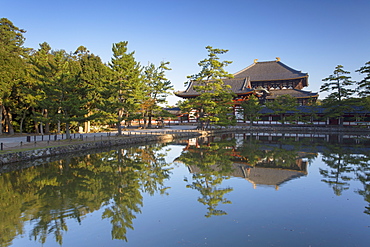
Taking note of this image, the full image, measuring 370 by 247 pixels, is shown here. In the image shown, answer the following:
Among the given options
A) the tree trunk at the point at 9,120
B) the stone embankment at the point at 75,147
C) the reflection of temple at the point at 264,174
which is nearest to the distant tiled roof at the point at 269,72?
the stone embankment at the point at 75,147

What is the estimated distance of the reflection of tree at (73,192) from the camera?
817 centimetres

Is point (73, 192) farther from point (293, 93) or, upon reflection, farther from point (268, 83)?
point (268, 83)

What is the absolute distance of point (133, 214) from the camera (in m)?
9.20

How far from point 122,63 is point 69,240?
22553 mm

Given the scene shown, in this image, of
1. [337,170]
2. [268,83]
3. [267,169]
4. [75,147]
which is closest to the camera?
[337,170]

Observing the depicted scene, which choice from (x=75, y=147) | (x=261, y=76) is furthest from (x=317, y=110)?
(x=75, y=147)

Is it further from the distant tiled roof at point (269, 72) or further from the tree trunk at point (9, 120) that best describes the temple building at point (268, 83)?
the tree trunk at point (9, 120)

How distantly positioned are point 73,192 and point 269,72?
6015cm

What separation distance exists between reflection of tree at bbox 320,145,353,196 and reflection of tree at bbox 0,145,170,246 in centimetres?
885

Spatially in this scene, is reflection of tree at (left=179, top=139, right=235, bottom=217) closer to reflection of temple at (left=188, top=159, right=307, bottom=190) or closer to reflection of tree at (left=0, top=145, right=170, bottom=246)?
reflection of temple at (left=188, top=159, right=307, bottom=190)

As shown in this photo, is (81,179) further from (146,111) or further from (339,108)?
(339,108)

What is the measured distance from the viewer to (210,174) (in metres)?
15.2

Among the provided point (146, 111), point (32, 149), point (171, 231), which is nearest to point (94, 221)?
point (171, 231)

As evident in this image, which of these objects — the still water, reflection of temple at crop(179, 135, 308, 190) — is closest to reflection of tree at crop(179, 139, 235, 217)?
the still water
